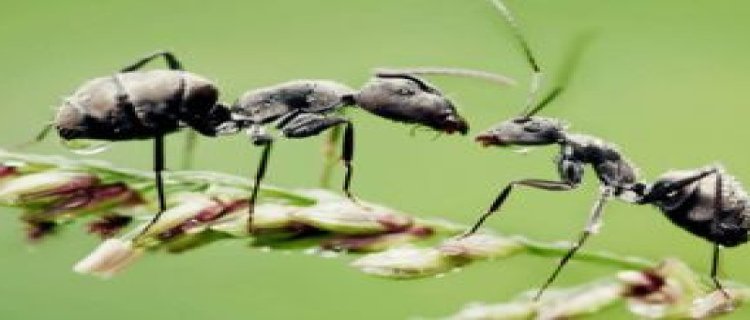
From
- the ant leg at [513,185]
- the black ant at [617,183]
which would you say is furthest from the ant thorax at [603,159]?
the ant leg at [513,185]

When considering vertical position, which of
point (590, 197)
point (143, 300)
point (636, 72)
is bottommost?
point (143, 300)

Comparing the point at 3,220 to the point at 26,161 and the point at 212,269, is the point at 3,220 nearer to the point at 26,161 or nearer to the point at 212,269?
the point at 212,269

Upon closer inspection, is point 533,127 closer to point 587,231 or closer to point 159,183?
point 587,231

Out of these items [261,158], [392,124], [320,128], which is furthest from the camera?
[392,124]

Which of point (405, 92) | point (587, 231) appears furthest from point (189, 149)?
point (587, 231)

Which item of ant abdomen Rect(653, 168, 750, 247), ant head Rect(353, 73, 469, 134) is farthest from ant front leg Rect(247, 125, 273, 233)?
ant abdomen Rect(653, 168, 750, 247)

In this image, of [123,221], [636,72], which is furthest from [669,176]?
[636,72]

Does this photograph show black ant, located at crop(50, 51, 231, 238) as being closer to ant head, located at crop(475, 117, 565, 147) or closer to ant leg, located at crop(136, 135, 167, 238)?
ant leg, located at crop(136, 135, 167, 238)
